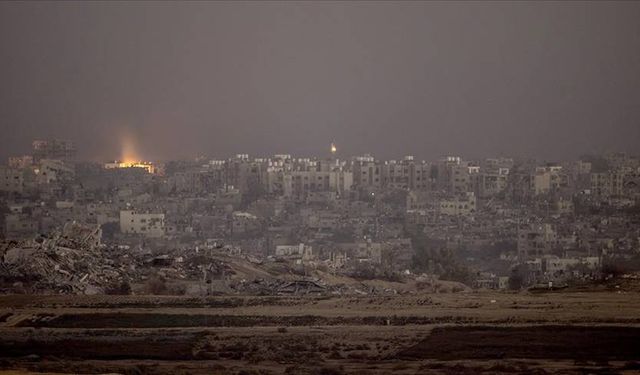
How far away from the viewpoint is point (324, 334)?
50.7ft

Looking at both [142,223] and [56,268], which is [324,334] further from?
[142,223]

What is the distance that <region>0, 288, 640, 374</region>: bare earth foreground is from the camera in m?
13.4

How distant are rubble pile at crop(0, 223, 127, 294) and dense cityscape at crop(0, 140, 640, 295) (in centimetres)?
5

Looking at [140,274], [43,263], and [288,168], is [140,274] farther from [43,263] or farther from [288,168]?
[288,168]

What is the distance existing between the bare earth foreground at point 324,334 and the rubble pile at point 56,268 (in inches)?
67.9

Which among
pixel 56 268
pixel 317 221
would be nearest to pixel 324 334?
pixel 56 268

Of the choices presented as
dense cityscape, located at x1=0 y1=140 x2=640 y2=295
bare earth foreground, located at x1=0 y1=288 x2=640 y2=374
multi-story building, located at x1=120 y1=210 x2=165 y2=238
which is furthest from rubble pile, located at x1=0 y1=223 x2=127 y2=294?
multi-story building, located at x1=120 y1=210 x2=165 y2=238

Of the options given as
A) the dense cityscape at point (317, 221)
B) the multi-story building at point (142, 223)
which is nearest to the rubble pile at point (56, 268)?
the dense cityscape at point (317, 221)

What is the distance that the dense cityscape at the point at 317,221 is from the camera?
23.6 meters

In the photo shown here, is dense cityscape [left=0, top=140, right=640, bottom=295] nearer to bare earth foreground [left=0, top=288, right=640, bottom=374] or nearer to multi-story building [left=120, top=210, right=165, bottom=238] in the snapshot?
multi-story building [left=120, top=210, right=165, bottom=238]

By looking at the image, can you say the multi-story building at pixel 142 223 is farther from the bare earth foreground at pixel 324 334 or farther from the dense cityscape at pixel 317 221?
the bare earth foreground at pixel 324 334

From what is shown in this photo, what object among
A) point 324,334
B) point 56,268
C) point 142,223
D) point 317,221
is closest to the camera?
point 324,334

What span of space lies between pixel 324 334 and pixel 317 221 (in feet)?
80.2

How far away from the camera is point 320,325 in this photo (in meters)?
16.3
